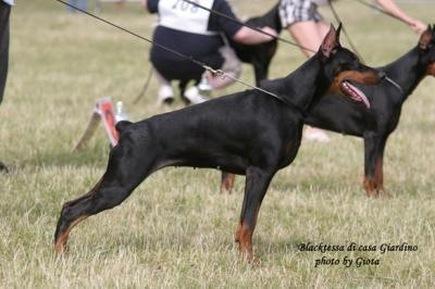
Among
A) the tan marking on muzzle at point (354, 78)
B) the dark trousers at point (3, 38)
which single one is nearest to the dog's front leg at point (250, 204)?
the tan marking on muzzle at point (354, 78)

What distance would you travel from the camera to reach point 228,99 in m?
4.67

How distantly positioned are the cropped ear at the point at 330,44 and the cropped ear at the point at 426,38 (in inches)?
84.5

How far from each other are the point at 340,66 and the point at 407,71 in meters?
2.23

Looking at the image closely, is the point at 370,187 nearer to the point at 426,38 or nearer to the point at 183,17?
the point at 426,38

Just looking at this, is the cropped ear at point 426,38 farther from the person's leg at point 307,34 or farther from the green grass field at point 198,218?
the person's leg at point 307,34

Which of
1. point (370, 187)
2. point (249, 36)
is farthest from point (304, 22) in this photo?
point (370, 187)

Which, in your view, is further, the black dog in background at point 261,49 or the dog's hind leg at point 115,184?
the black dog in background at point 261,49

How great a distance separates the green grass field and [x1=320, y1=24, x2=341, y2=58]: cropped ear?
105 centimetres

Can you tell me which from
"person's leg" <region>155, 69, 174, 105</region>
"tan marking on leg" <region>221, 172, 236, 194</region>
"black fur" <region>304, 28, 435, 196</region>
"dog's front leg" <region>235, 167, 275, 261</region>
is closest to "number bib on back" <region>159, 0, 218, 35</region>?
"person's leg" <region>155, 69, 174, 105</region>

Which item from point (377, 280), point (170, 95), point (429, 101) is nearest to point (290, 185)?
point (377, 280)

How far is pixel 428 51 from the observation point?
6.77 m

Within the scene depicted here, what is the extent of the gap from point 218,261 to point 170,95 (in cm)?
592

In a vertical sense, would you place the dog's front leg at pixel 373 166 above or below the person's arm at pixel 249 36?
below

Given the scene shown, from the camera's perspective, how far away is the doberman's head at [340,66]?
A: 4.63 metres
